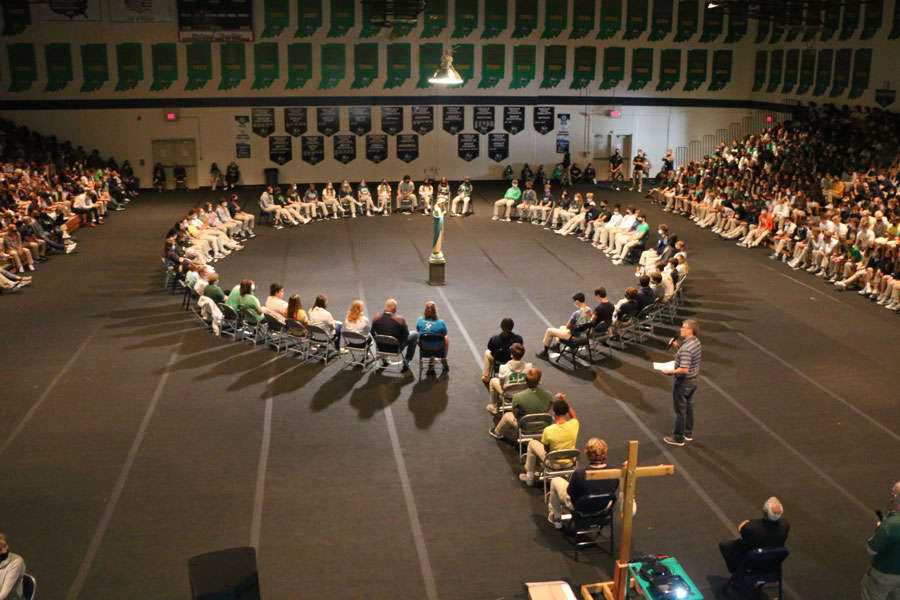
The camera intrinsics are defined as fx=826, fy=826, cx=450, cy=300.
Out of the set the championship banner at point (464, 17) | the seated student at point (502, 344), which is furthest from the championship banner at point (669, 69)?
the seated student at point (502, 344)

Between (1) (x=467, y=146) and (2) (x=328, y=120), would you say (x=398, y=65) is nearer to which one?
(2) (x=328, y=120)

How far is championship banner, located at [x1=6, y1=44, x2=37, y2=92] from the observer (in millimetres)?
25766

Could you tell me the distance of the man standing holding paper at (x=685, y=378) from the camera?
8.87 meters

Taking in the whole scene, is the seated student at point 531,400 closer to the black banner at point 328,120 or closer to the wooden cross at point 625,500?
the wooden cross at point 625,500

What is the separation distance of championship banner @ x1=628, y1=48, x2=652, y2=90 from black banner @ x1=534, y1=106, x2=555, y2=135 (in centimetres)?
309

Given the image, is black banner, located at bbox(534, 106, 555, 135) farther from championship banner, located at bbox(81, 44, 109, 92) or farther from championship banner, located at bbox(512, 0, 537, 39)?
championship banner, located at bbox(81, 44, 109, 92)

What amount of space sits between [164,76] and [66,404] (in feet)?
63.8

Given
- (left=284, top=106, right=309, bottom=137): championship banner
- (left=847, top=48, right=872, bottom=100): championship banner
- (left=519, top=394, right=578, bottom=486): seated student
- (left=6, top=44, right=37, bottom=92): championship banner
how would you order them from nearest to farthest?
(left=519, top=394, right=578, bottom=486): seated student
(left=847, top=48, right=872, bottom=100): championship banner
(left=6, top=44, right=37, bottom=92): championship banner
(left=284, top=106, right=309, bottom=137): championship banner

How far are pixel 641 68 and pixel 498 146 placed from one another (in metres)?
5.92

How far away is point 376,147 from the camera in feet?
95.9

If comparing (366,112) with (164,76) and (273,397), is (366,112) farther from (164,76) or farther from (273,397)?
(273,397)

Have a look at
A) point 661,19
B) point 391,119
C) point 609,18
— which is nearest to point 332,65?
point 391,119

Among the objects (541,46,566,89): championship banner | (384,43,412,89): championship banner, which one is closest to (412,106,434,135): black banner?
(384,43,412,89): championship banner

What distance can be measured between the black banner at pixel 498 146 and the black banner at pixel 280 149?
714 centimetres
